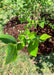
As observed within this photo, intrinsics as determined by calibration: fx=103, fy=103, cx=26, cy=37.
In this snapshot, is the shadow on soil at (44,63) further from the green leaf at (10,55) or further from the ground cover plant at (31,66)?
the green leaf at (10,55)

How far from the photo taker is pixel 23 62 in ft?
7.96

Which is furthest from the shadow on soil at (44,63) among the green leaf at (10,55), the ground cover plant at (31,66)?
the green leaf at (10,55)

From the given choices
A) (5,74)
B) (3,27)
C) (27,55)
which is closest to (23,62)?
(27,55)

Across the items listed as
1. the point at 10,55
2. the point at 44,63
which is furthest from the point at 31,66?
the point at 10,55

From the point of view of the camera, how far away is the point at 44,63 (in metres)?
2.35

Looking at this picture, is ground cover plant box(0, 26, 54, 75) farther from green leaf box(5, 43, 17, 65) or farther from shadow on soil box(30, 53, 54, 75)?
green leaf box(5, 43, 17, 65)

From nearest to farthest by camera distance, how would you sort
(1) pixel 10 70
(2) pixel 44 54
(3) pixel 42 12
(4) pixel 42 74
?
1. (4) pixel 42 74
2. (1) pixel 10 70
3. (2) pixel 44 54
4. (3) pixel 42 12

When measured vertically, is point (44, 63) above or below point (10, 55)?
below

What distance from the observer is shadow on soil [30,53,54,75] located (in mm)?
2236

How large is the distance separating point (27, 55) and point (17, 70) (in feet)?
1.43

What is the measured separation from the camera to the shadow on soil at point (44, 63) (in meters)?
2.24

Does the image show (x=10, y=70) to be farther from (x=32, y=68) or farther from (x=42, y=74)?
(x=42, y=74)

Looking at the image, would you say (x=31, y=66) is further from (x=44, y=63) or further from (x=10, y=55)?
(x=10, y=55)

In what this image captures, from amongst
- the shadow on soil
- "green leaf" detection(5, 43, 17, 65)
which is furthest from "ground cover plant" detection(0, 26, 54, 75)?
"green leaf" detection(5, 43, 17, 65)
